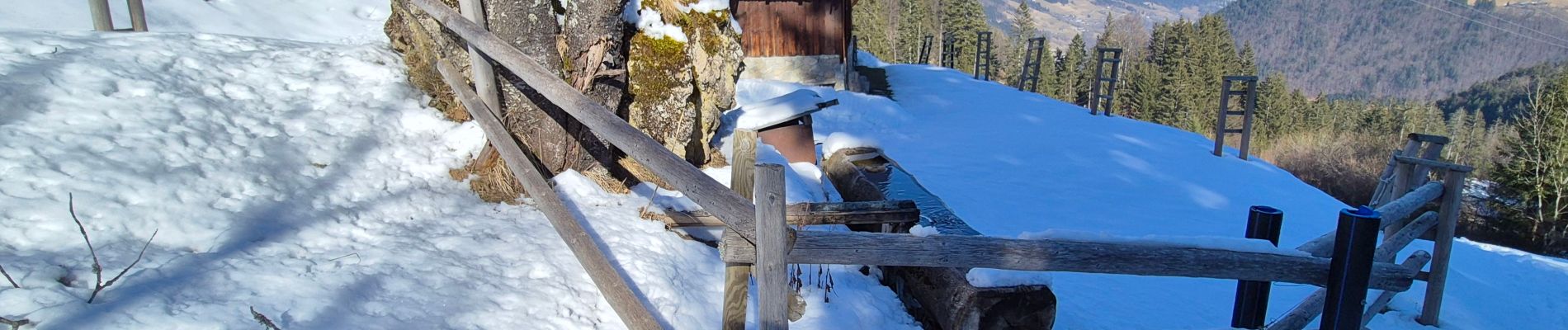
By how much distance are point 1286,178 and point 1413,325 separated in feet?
24.3

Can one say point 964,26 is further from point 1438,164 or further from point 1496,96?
point 1496,96

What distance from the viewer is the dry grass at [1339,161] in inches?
900

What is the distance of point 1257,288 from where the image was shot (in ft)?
11.4

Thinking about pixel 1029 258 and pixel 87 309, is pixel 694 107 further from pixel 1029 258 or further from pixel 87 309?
pixel 87 309

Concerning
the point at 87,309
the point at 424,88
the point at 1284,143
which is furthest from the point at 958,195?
the point at 1284,143

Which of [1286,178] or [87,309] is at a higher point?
[87,309]

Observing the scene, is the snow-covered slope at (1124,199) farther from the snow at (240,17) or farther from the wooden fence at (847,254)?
the snow at (240,17)

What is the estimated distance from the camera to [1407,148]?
5.99 m

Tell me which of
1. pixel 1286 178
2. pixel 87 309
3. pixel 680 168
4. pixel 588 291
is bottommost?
pixel 1286 178

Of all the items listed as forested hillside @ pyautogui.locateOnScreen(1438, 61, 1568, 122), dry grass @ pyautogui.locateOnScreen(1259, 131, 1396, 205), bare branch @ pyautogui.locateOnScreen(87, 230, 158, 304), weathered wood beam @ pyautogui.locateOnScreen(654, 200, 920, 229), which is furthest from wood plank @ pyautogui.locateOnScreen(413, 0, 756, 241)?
→ forested hillside @ pyautogui.locateOnScreen(1438, 61, 1568, 122)

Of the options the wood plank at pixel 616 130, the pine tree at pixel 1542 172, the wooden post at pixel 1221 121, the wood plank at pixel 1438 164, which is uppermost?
the wood plank at pixel 616 130

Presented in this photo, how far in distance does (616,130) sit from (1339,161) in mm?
30863

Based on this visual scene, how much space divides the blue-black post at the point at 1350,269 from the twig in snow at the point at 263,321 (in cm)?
390

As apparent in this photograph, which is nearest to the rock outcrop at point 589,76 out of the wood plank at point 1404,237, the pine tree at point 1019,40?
the wood plank at point 1404,237
